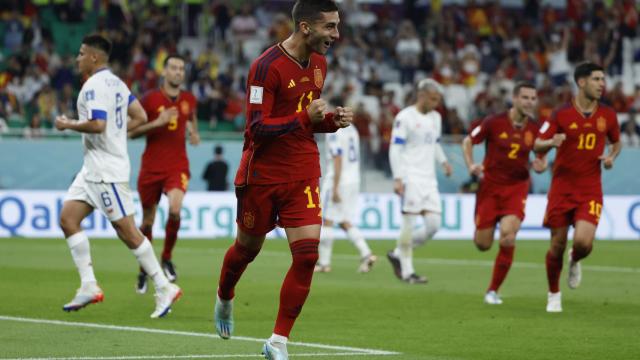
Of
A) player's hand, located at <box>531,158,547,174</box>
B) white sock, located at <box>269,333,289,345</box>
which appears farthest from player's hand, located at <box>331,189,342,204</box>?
white sock, located at <box>269,333,289,345</box>

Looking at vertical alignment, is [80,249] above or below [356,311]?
above

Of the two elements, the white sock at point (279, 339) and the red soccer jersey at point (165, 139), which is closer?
the white sock at point (279, 339)

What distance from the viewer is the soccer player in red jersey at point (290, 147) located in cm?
848

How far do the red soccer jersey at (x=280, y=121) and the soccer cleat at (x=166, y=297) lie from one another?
297 centimetres

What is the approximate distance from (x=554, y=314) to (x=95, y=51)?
17.0ft

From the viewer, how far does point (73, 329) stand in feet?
35.5

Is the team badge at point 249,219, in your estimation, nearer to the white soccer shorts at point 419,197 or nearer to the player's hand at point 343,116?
the player's hand at point 343,116

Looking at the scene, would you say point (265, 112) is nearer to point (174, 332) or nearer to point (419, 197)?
point (174, 332)

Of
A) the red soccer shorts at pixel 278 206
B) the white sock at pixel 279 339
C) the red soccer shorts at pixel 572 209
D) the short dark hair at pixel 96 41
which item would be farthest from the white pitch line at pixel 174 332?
the red soccer shorts at pixel 572 209

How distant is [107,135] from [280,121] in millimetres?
3667

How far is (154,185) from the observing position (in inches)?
593

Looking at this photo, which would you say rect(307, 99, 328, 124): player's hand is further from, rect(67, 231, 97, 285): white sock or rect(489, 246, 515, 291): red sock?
rect(489, 246, 515, 291): red sock

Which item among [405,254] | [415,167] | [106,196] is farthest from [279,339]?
[415,167]

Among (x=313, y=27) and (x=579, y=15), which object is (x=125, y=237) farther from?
(x=579, y=15)
